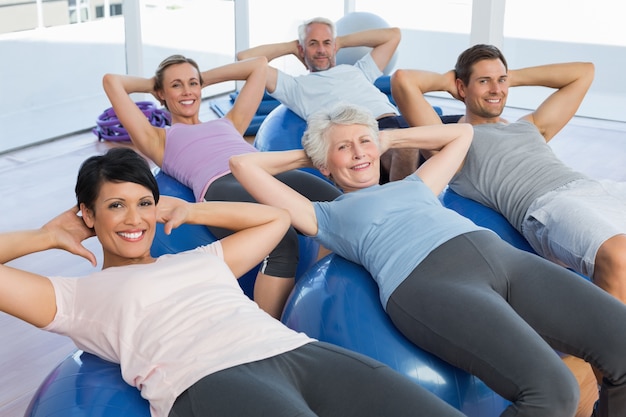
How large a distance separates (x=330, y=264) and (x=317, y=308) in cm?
18

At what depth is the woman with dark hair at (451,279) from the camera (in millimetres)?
1988

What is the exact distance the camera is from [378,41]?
4469 mm

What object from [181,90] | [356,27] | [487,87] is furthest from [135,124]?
[356,27]

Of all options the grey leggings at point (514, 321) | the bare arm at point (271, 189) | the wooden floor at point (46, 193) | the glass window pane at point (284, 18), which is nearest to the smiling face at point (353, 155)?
the bare arm at point (271, 189)

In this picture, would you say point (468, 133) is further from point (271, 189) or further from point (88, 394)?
point (88, 394)

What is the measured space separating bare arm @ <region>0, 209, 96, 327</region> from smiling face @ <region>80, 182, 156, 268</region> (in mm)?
58

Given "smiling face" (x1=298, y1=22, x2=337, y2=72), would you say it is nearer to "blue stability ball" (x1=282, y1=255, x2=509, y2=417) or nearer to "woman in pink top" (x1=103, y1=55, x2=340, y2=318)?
"woman in pink top" (x1=103, y1=55, x2=340, y2=318)

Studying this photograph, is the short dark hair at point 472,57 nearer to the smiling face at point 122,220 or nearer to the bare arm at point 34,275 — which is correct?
the smiling face at point 122,220

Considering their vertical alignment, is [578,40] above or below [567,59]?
above

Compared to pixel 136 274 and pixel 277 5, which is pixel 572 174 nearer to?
pixel 136 274

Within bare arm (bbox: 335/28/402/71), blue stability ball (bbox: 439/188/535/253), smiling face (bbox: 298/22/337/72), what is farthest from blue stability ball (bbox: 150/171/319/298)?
bare arm (bbox: 335/28/402/71)

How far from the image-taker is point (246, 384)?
1.75 meters

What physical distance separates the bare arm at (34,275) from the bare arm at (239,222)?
237 millimetres

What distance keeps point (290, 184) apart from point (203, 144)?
401 mm
